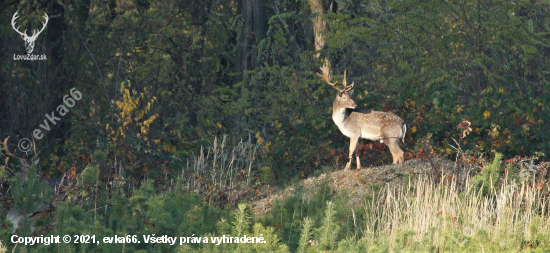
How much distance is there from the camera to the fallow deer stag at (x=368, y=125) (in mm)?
10008

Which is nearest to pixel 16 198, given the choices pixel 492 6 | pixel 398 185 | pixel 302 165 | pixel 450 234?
pixel 450 234

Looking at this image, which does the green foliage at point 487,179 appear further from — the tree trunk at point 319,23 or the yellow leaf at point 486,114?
the tree trunk at point 319,23

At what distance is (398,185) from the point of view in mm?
8641

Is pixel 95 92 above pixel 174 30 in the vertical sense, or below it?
below

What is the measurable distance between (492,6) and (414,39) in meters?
1.72

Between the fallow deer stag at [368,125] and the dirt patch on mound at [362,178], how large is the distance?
353 mm

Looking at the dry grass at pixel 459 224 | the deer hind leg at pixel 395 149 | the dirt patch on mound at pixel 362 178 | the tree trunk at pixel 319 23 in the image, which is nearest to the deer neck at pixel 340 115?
the deer hind leg at pixel 395 149

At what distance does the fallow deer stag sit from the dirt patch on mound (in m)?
0.35

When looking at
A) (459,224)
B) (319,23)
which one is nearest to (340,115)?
(459,224)

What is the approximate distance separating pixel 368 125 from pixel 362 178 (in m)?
1.10

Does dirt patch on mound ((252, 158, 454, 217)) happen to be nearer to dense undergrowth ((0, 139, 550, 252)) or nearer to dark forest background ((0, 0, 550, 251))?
dark forest background ((0, 0, 550, 251))

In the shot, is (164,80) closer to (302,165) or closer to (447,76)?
(302,165)

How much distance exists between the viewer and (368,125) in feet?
33.3

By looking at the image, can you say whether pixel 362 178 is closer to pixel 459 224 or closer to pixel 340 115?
pixel 340 115
